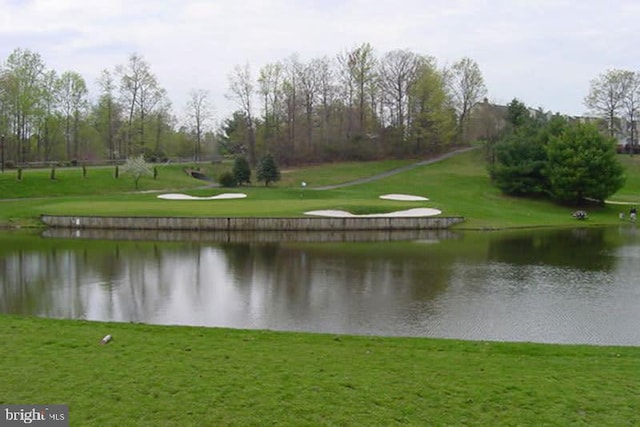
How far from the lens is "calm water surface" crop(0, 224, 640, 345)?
13445 mm

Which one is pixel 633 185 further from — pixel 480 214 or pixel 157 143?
pixel 157 143

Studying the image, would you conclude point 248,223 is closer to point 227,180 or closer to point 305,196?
point 305,196

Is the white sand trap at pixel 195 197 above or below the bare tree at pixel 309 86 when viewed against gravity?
below

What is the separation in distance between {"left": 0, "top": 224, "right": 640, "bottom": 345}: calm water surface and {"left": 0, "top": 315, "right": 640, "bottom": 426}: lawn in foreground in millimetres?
2774

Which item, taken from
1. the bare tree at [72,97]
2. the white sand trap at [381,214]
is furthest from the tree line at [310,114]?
the white sand trap at [381,214]

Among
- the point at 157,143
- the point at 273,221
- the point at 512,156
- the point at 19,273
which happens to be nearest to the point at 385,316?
the point at 19,273

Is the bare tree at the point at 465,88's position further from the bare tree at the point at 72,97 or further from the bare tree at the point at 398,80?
the bare tree at the point at 72,97

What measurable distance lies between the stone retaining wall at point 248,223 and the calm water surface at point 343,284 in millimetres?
3332

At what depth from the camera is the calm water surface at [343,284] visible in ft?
44.1

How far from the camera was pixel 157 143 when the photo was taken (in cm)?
7250

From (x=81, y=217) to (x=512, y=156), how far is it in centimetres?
3594

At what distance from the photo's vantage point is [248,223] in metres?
34.1

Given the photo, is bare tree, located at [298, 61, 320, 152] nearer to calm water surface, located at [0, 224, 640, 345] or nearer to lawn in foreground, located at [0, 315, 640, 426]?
calm water surface, located at [0, 224, 640, 345]

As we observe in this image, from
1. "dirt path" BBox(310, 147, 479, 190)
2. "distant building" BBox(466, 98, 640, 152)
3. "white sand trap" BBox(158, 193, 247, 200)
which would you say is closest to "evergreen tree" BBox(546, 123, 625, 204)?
"dirt path" BBox(310, 147, 479, 190)
